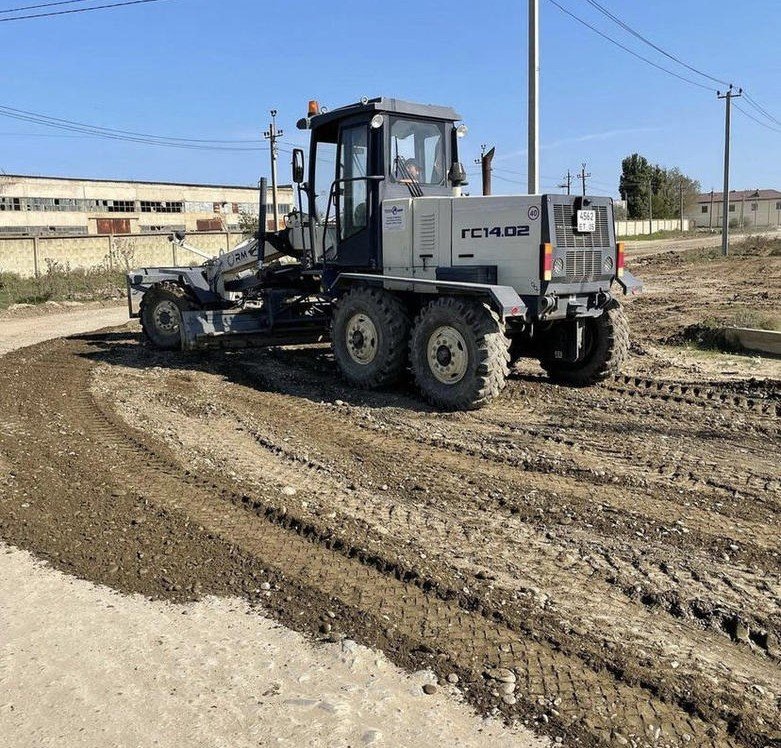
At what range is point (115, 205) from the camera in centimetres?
6569

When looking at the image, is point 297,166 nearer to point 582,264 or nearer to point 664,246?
point 582,264

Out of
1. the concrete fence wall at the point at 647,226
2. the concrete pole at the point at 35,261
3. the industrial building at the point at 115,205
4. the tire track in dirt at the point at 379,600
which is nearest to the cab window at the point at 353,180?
the tire track in dirt at the point at 379,600

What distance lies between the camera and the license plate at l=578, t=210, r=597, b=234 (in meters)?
8.13

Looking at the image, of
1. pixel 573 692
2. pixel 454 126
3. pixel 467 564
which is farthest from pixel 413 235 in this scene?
pixel 573 692

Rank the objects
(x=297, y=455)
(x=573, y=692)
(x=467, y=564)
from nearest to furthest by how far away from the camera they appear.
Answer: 1. (x=573, y=692)
2. (x=467, y=564)
3. (x=297, y=455)

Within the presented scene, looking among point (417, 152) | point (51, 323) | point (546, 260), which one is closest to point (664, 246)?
point (51, 323)

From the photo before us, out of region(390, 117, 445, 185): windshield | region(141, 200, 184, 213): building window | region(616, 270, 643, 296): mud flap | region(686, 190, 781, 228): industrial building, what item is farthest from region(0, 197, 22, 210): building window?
region(686, 190, 781, 228): industrial building

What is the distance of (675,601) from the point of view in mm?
3955

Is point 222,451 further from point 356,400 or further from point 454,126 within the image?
point 454,126

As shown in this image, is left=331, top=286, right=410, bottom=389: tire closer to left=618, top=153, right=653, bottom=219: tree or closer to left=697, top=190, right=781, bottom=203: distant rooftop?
left=618, top=153, right=653, bottom=219: tree

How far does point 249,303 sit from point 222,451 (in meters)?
5.92

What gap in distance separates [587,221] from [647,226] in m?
80.6

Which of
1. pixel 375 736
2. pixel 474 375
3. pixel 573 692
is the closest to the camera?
pixel 375 736

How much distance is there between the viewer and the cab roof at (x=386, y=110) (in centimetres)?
899
